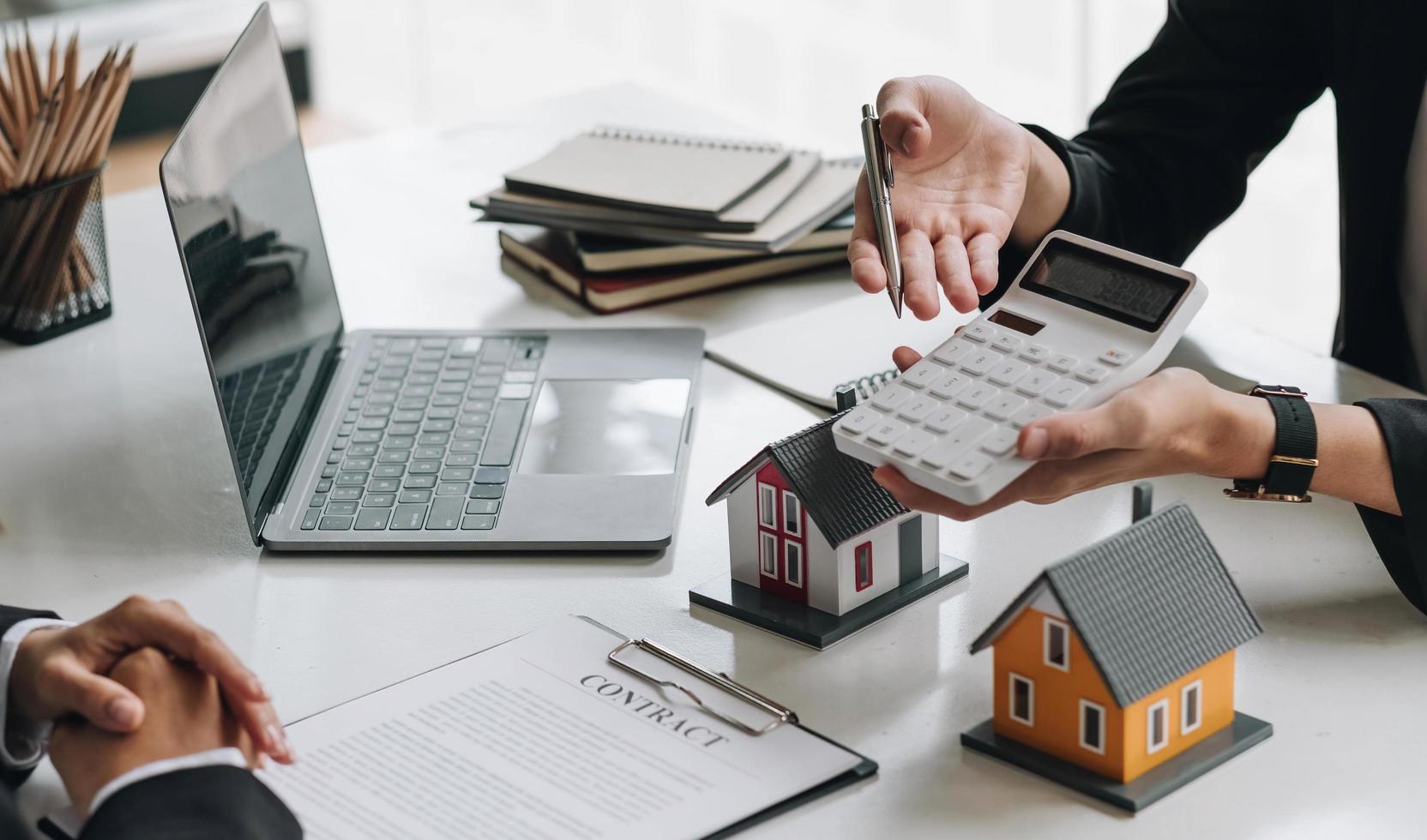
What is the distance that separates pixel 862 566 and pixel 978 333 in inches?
6.2

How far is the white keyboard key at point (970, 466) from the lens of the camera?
749 mm

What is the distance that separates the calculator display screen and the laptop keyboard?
403 mm

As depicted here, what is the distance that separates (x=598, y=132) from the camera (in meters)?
1.57

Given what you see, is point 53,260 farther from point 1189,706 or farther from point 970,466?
point 1189,706

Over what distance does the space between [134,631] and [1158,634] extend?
0.51 meters

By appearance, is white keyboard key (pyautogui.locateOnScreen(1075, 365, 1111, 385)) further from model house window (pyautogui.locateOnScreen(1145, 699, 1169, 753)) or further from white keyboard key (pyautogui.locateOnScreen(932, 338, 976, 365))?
model house window (pyautogui.locateOnScreen(1145, 699, 1169, 753))

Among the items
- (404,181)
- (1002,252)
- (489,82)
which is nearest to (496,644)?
(1002,252)

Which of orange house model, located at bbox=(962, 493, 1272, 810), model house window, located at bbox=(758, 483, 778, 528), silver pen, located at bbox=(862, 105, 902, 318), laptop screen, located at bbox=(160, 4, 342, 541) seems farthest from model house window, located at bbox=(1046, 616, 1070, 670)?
laptop screen, located at bbox=(160, 4, 342, 541)

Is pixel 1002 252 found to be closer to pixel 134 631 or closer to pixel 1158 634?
pixel 1158 634

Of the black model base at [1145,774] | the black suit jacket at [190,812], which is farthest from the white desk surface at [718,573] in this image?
the black suit jacket at [190,812]

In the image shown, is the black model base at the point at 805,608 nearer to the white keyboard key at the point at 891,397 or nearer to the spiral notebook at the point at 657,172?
the white keyboard key at the point at 891,397

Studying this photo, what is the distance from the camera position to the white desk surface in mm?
713

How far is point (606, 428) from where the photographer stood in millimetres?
1106

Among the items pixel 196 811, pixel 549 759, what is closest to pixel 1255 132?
pixel 549 759
